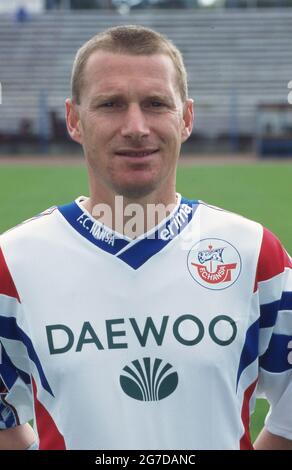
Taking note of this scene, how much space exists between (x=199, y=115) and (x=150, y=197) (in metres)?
23.4

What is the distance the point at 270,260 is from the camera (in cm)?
185

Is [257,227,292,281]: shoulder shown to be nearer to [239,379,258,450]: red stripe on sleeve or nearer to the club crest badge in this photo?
the club crest badge

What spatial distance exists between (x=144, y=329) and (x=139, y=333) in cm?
1

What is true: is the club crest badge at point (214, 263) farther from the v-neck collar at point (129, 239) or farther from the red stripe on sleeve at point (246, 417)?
the red stripe on sleeve at point (246, 417)

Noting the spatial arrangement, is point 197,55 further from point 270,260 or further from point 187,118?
point 270,260

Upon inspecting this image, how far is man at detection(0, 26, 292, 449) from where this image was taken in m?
1.76

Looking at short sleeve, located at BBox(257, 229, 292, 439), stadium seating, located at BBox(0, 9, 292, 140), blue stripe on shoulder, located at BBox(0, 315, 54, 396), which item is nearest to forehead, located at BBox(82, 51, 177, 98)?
short sleeve, located at BBox(257, 229, 292, 439)

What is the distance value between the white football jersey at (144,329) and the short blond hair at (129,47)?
30 cm

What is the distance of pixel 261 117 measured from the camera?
71.1ft

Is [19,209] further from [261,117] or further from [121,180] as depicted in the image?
[261,117]

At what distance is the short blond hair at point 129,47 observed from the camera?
1.79m

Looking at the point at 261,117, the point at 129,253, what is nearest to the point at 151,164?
the point at 129,253

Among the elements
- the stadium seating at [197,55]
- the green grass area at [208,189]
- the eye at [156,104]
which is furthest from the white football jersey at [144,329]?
the stadium seating at [197,55]

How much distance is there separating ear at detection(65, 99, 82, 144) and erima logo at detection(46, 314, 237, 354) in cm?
45
